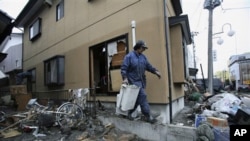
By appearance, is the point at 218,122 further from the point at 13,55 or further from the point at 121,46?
the point at 13,55

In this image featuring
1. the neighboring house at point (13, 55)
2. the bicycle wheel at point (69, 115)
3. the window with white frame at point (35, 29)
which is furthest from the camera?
the neighboring house at point (13, 55)

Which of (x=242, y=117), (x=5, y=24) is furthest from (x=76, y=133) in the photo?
(x=5, y=24)

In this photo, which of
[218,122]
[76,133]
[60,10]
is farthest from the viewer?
[60,10]

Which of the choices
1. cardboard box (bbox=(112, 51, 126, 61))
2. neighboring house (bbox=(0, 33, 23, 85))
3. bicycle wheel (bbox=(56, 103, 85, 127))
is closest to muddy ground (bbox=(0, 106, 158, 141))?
bicycle wheel (bbox=(56, 103, 85, 127))

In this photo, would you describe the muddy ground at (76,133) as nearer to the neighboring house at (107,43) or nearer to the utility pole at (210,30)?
the neighboring house at (107,43)

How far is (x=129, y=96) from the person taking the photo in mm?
4234

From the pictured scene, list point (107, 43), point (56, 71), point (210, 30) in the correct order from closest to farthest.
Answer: point (107, 43), point (56, 71), point (210, 30)

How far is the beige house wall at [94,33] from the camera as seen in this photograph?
15.9 feet

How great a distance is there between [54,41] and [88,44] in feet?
10.8

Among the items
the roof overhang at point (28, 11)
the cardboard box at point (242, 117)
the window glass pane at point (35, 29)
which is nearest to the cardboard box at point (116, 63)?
the cardboard box at point (242, 117)

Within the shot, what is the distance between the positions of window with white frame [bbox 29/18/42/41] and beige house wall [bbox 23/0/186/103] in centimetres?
34

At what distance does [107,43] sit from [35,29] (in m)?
7.47

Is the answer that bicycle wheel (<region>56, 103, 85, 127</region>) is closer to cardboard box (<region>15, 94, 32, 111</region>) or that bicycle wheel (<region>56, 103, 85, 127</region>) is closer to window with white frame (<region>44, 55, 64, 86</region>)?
window with white frame (<region>44, 55, 64, 86</region>)

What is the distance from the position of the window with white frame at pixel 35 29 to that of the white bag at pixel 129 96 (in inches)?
342
